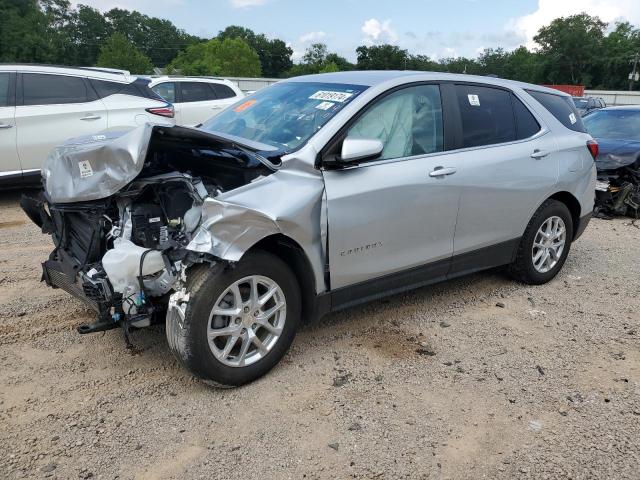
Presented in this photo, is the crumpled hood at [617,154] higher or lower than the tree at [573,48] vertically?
lower

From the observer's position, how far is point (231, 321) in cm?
314

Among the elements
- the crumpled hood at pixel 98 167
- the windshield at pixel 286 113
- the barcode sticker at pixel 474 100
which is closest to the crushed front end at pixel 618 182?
the barcode sticker at pixel 474 100

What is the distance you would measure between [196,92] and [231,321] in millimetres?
8437

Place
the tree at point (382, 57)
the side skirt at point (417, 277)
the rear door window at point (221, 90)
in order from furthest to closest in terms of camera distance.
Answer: the tree at point (382, 57) < the rear door window at point (221, 90) < the side skirt at point (417, 277)

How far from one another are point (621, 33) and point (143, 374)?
343ft

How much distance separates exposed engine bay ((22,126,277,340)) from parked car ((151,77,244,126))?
698 cm

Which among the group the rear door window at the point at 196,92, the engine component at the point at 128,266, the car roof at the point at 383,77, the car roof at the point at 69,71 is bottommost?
the engine component at the point at 128,266

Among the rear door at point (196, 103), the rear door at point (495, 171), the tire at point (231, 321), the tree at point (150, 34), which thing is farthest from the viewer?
the tree at point (150, 34)

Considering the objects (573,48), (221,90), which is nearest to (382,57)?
(573,48)

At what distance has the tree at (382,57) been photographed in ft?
260

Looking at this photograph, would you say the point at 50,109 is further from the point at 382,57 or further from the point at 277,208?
the point at 382,57

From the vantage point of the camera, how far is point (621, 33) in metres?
89.4

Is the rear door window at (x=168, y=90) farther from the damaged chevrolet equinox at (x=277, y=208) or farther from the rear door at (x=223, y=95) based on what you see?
the damaged chevrolet equinox at (x=277, y=208)

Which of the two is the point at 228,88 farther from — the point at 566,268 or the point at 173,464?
the point at 173,464
